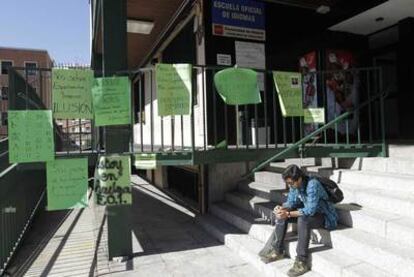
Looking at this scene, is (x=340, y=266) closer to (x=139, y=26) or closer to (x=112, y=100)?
(x=112, y=100)

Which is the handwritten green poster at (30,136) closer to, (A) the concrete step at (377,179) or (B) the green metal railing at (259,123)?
(B) the green metal railing at (259,123)

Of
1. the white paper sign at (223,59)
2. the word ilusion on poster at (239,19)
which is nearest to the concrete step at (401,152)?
the white paper sign at (223,59)

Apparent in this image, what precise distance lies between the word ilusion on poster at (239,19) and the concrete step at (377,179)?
118 inches

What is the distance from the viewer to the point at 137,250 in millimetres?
5258

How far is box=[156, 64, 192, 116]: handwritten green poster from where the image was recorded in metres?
4.66

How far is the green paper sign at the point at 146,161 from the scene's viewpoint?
4.84 m

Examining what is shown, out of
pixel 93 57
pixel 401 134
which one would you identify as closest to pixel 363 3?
pixel 401 134

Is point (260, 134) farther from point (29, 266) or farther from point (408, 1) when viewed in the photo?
point (29, 266)

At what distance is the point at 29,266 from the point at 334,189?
12.0 feet

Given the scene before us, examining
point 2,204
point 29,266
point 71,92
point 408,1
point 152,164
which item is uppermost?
point 408,1

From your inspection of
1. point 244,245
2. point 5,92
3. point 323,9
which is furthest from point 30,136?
point 323,9

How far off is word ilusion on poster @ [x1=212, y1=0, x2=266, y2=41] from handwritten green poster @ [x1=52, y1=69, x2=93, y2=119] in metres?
2.82

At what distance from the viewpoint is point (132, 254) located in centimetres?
503

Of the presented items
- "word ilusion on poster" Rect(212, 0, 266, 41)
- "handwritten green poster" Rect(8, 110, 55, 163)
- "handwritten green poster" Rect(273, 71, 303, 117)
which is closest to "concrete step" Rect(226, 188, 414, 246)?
"handwritten green poster" Rect(273, 71, 303, 117)
